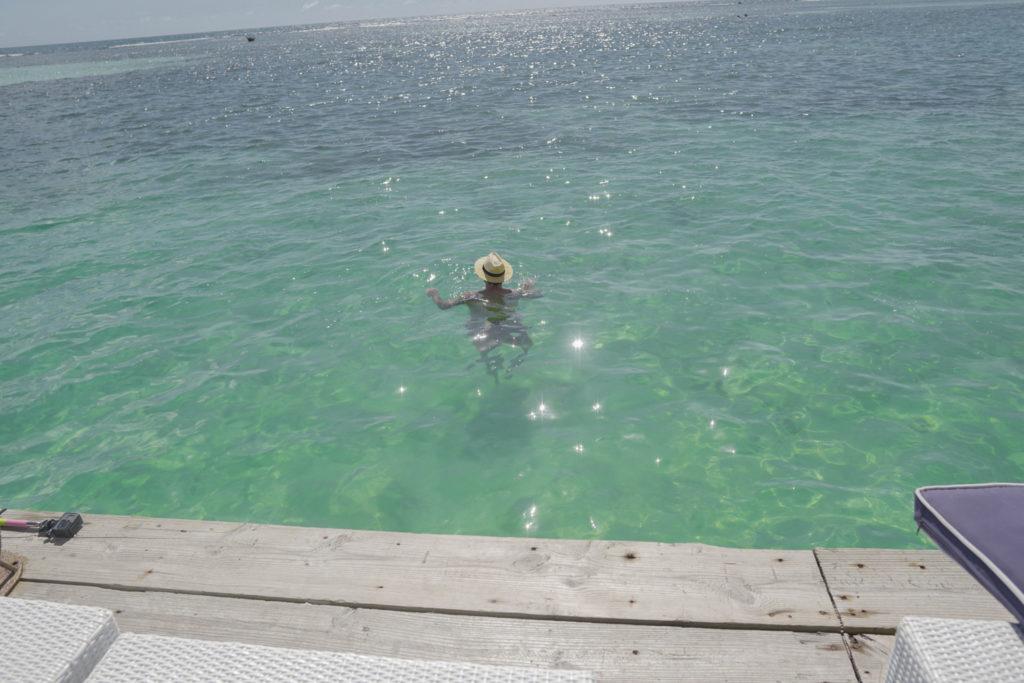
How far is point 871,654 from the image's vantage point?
3.12 meters

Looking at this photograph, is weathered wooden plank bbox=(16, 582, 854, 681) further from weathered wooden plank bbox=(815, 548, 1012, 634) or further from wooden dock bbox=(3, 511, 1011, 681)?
weathered wooden plank bbox=(815, 548, 1012, 634)

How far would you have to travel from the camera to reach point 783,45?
42969 mm

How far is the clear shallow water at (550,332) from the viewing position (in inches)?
239

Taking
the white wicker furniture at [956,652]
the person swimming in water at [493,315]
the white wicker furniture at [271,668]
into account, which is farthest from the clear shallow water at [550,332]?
the white wicker furniture at [271,668]

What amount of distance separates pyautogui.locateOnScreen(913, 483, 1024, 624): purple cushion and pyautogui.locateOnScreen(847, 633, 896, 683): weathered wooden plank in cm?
68

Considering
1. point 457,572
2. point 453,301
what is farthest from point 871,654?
point 453,301

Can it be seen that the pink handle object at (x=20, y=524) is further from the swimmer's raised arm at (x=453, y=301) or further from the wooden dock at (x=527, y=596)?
the swimmer's raised arm at (x=453, y=301)

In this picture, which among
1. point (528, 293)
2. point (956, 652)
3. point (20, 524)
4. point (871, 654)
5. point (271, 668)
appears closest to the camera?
point (956, 652)

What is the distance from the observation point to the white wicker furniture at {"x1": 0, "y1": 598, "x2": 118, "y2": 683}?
249cm

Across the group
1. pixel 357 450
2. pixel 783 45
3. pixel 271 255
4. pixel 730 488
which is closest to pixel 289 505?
pixel 357 450

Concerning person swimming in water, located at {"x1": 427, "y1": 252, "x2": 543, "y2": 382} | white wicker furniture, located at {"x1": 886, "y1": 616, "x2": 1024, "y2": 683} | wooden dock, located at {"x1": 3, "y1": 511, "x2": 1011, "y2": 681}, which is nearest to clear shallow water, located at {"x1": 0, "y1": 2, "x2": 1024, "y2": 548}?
person swimming in water, located at {"x1": 427, "y1": 252, "x2": 543, "y2": 382}

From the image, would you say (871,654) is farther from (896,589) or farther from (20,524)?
(20,524)

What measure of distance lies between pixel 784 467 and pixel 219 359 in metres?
6.79

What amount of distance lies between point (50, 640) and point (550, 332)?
21.1ft
